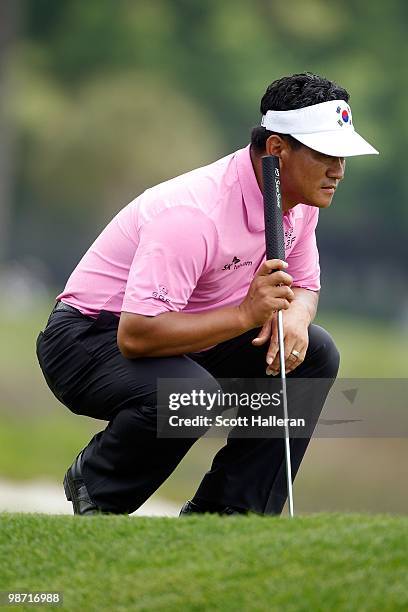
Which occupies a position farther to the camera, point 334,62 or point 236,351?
point 334,62

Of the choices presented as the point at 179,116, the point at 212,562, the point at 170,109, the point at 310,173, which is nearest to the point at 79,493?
the point at 212,562

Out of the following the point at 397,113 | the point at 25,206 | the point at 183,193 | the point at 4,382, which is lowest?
the point at 4,382

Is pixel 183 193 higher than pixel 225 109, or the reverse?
pixel 183 193

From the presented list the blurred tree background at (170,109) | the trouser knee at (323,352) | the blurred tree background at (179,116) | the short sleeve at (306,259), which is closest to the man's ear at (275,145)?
the short sleeve at (306,259)

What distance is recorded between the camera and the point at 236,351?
145 inches

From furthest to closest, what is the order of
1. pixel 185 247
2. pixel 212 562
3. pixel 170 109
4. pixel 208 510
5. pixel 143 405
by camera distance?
pixel 170 109, pixel 208 510, pixel 143 405, pixel 185 247, pixel 212 562

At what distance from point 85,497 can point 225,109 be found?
1596cm

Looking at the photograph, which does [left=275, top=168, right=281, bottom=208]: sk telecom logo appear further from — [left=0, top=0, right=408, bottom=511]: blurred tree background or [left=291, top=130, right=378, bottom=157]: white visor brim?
[left=0, top=0, right=408, bottom=511]: blurred tree background

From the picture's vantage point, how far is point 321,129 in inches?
136

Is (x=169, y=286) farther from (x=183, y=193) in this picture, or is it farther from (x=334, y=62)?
(x=334, y=62)

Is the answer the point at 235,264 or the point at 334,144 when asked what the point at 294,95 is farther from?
the point at 235,264

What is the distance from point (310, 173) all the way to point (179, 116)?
16.0m

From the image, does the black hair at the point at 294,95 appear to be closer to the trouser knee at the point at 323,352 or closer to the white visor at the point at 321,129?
the white visor at the point at 321,129

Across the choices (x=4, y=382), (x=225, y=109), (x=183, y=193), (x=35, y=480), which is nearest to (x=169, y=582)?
(x=183, y=193)
